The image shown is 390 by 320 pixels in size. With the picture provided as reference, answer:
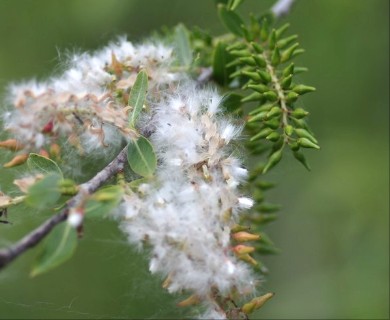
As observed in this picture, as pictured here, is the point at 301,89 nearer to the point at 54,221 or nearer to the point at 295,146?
the point at 295,146

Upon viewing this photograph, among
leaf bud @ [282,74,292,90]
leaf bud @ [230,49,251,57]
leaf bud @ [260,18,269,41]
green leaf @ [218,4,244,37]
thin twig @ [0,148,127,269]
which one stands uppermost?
green leaf @ [218,4,244,37]

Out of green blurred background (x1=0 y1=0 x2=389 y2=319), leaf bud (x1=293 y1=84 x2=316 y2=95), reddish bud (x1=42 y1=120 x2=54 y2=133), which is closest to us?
reddish bud (x1=42 y1=120 x2=54 y2=133)

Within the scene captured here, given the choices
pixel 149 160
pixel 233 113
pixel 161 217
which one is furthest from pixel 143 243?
pixel 233 113

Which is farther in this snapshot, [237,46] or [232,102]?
[237,46]

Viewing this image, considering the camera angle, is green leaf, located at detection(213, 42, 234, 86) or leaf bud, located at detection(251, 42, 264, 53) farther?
green leaf, located at detection(213, 42, 234, 86)

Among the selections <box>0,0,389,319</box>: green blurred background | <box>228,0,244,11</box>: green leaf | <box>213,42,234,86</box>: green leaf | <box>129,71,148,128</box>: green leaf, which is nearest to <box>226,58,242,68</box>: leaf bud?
<box>213,42,234,86</box>: green leaf

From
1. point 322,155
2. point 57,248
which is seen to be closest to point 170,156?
point 57,248

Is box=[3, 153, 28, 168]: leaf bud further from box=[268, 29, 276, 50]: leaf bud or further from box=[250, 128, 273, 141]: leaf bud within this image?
box=[268, 29, 276, 50]: leaf bud

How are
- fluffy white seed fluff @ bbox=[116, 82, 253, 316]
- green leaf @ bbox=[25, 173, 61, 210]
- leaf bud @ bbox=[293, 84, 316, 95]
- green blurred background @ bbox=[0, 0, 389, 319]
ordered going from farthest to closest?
green blurred background @ bbox=[0, 0, 389, 319]
leaf bud @ bbox=[293, 84, 316, 95]
fluffy white seed fluff @ bbox=[116, 82, 253, 316]
green leaf @ bbox=[25, 173, 61, 210]

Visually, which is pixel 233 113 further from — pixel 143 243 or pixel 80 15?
pixel 80 15
